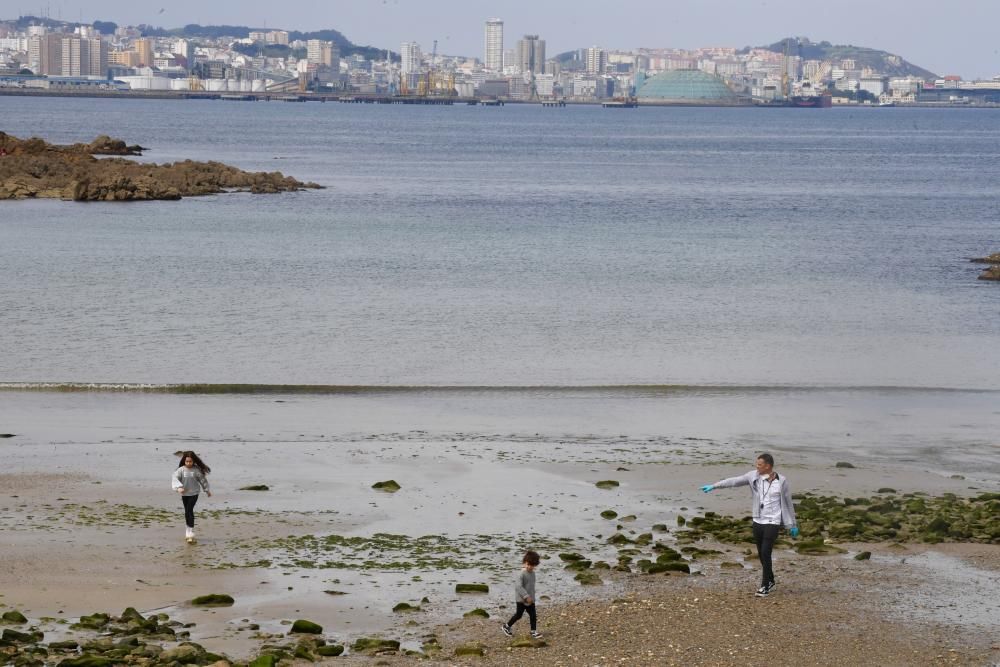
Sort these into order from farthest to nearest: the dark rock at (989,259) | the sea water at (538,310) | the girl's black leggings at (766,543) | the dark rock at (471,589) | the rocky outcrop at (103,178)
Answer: the rocky outcrop at (103,178) < the dark rock at (989,259) < the sea water at (538,310) < the dark rock at (471,589) < the girl's black leggings at (766,543)

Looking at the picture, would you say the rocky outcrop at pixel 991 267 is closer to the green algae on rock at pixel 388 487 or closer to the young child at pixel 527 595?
the green algae on rock at pixel 388 487

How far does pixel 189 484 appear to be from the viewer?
18.9m

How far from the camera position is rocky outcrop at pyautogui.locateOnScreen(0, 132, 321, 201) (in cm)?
8025

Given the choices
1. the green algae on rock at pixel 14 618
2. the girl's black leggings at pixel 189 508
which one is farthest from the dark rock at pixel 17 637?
the girl's black leggings at pixel 189 508

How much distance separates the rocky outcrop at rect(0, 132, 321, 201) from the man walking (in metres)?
A: 68.6

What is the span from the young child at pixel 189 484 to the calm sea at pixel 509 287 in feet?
45.0

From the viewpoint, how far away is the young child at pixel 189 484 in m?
18.8

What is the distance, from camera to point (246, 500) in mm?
21203

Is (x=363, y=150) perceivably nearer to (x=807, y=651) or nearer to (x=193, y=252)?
(x=193, y=252)

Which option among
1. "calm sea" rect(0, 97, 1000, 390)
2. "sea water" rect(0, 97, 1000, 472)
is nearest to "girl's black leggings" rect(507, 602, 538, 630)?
"sea water" rect(0, 97, 1000, 472)

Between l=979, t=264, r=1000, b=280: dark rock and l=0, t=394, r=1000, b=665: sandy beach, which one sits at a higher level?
l=979, t=264, r=1000, b=280: dark rock

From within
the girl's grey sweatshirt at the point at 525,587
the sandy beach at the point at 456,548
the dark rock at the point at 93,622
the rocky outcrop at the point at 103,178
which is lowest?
the sandy beach at the point at 456,548

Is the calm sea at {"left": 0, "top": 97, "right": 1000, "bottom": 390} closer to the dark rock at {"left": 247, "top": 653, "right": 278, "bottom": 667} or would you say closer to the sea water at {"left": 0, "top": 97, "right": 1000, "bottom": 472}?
the sea water at {"left": 0, "top": 97, "right": 1000, "bottom": 472}

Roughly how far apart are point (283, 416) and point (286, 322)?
41.7 ft
